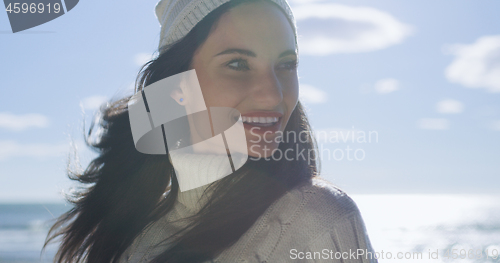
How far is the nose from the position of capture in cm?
150

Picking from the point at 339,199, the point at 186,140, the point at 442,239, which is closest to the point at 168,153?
the point at 186,140

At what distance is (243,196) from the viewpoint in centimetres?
157

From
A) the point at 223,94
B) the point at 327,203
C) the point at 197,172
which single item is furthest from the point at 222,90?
the point at 327,203

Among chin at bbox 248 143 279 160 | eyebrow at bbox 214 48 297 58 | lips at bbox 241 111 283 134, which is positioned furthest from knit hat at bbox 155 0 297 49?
chin at bbox 248 143 279 160

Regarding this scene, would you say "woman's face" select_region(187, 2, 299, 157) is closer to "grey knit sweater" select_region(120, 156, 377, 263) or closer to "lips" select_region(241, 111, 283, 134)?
"lips" select_region(241, 111, 283, 134)

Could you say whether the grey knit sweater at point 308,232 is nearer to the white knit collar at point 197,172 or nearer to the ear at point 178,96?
the white knit collar at point 197,172

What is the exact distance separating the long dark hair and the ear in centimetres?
10

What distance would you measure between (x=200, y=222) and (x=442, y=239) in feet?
37.7

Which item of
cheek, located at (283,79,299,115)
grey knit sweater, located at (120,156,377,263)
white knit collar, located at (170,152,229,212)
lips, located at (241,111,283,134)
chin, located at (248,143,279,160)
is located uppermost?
cheek, located at (283,79,299,115)

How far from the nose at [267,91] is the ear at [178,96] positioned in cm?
44

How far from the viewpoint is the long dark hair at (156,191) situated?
151cm

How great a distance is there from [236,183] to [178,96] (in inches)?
21.0

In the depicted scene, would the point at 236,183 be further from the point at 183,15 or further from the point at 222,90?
the point at 183,15

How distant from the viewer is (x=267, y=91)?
59.5 inches
